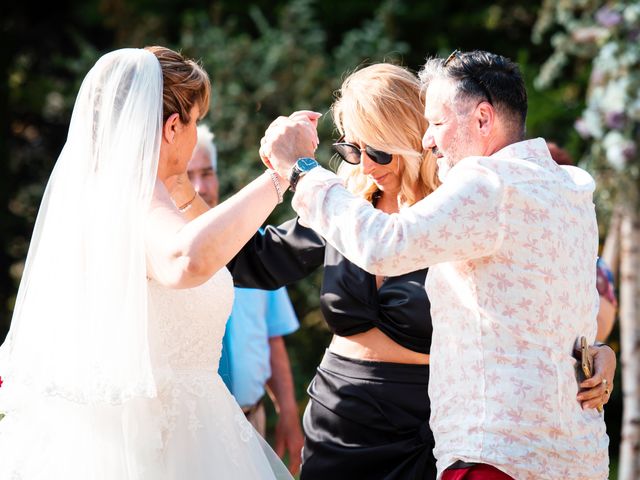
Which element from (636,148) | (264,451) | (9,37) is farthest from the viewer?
(9,37)

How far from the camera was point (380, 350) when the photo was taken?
3.44 metres

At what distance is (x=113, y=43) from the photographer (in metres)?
11.6

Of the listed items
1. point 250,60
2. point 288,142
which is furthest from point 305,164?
point 250,60

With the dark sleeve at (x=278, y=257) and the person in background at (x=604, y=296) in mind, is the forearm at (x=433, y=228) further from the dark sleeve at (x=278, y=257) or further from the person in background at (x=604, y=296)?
the person in background at (x=604, y=296)

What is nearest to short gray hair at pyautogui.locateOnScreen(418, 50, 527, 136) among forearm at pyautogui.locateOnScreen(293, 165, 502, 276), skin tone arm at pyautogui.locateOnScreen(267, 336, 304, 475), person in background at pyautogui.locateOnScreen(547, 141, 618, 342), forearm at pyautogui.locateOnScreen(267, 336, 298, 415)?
forearm at pyautogui.locateOnScreen(293, 165, 502, 276)

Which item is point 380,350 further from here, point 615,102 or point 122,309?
point 615,102

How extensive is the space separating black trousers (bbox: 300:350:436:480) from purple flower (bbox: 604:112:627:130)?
3215mm

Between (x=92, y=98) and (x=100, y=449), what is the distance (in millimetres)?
1014

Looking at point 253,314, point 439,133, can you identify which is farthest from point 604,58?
point 439,133

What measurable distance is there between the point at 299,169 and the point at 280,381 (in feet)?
8.11

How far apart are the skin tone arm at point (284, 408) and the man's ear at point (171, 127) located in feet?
6.72

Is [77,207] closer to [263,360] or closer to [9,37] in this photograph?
[263,360]

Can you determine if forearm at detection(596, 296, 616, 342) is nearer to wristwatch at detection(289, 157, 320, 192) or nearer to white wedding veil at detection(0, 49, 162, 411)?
wristwatch at detection(289, 157, 320, 192)

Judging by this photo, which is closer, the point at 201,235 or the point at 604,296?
the point at 201,235
